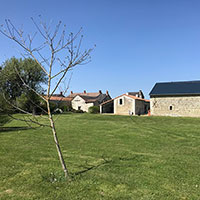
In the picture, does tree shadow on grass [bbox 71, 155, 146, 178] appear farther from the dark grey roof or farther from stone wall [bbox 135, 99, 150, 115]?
stone wall [bbox 135, 99, 150, 115]

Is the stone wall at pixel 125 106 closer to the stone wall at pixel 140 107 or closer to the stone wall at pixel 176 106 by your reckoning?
the stone wall at pixel 140 107

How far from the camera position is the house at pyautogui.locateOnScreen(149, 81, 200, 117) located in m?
32.0

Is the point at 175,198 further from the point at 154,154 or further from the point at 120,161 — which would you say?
the point at 154,154

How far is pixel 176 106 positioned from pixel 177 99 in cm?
134

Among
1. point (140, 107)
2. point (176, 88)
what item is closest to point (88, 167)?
point (176, 88)

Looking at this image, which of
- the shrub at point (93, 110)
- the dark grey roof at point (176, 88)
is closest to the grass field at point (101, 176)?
the dark grey roof at point (176, 88)

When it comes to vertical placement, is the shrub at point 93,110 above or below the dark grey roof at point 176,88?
below

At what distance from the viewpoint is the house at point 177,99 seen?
32.0 metres

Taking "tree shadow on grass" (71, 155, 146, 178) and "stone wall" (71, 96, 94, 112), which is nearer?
"tree shadow on grass" (71, 155, 146, 178)

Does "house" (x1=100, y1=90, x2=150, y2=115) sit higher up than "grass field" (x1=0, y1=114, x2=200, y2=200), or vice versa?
"house" (x1=100, y1=90, x2=150, y2=115)

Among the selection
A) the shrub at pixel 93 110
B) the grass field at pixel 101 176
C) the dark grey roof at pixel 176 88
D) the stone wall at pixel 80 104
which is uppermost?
the dark grey roof at pixel 176 88

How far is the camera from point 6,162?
6.28 m

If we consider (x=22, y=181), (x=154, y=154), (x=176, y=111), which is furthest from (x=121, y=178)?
(x=176, y=111)

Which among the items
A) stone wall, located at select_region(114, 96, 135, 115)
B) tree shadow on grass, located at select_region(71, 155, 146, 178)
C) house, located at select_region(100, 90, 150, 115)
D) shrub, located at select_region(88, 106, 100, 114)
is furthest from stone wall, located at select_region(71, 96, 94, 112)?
tree shadow on grass, located at select_region(71, 155, 146, 178)
